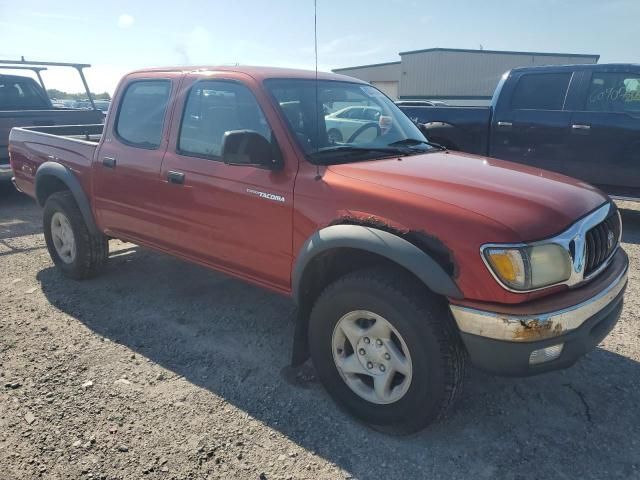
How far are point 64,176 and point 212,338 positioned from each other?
2.01 m

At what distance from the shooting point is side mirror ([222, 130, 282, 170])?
284 centimetres

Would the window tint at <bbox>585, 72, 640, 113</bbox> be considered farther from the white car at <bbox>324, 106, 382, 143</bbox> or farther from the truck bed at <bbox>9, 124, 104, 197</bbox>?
the truck bed at <bbox>9, 124, 104, 197</bbox>

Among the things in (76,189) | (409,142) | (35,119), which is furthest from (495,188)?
(35,119)

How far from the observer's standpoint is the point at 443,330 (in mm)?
2406

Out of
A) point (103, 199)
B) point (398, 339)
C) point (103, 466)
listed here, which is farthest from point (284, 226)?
point (103, 199)

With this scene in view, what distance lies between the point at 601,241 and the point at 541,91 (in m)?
5.03

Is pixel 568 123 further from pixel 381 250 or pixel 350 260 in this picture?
pixel 381 250

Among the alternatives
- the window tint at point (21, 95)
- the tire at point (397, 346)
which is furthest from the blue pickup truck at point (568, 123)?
the window tint at point (21, 95)

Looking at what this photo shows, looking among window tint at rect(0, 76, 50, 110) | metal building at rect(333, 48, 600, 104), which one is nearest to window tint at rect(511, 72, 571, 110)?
window tint at rect(0, 76, 50, 110)

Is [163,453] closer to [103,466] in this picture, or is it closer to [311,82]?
[103,466]

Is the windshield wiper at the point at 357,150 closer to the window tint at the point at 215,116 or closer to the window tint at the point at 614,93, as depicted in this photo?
the window tint at the point at 215,116

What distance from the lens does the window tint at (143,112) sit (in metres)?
3.77

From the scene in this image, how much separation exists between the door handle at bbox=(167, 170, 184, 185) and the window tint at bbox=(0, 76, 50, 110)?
693 cm

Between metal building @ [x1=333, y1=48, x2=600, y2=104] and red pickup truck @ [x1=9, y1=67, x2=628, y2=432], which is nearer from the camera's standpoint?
red pickup truck @ [x1=9, y1=67, x2=628, y2=432]
